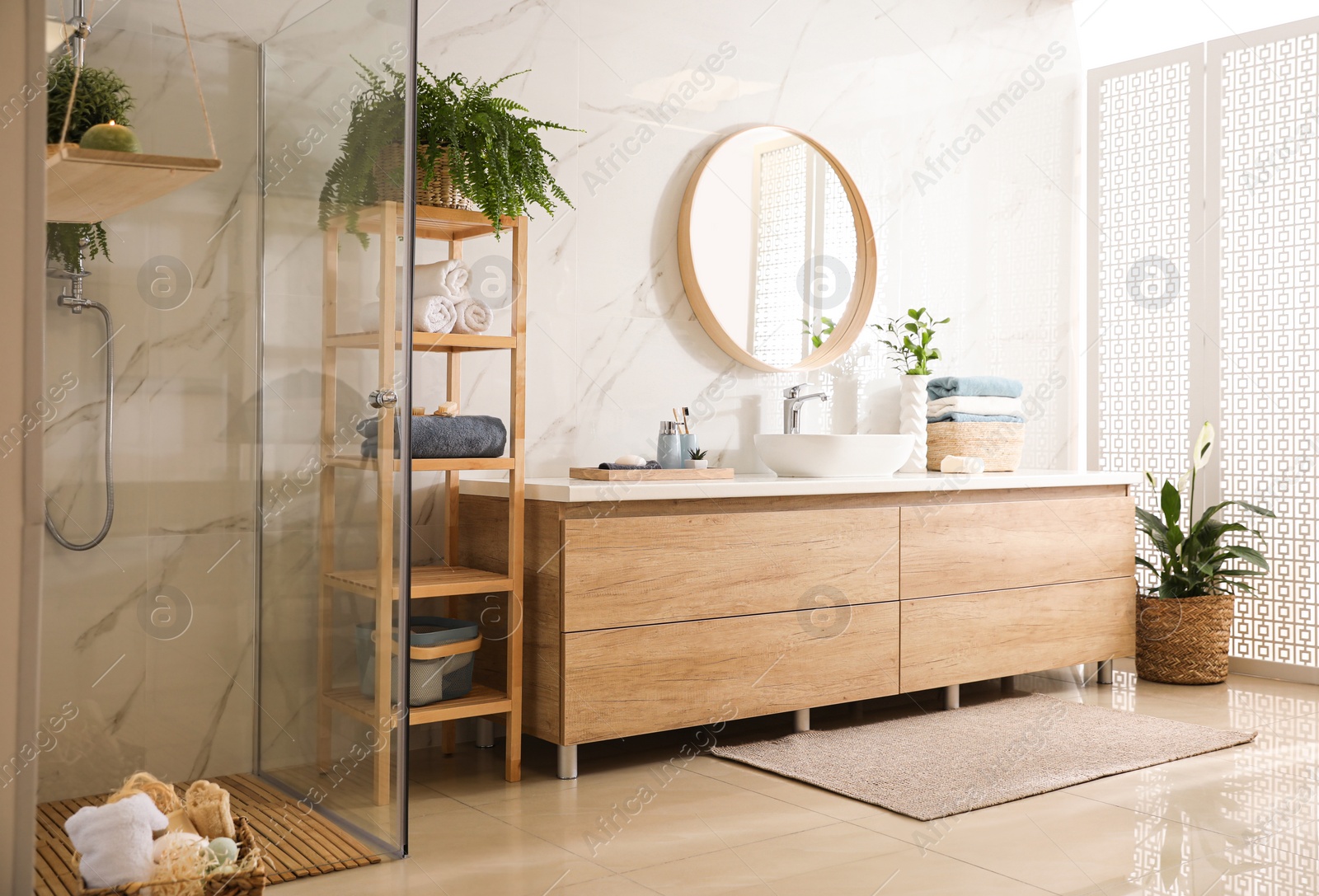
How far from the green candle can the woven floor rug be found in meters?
1.94

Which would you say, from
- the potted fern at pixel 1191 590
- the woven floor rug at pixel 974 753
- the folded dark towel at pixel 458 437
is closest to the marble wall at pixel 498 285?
the folded dark towel at pixel 458 437

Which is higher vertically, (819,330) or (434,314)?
(819,330)

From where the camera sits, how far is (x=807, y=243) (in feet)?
12.2

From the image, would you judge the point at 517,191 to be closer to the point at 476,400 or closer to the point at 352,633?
the point at 476,400

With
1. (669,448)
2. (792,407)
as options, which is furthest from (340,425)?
(792,407)

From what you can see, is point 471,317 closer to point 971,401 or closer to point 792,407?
point 792,407

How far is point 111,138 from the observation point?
5.92 ft

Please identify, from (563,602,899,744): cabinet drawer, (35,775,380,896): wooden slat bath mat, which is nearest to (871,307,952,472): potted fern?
(563,602,899,744): cabinet drawer

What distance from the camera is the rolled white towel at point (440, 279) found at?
2613 millimetres

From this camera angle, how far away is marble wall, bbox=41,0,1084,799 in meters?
1.95

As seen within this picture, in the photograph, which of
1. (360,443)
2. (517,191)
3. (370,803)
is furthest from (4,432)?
(517,191)

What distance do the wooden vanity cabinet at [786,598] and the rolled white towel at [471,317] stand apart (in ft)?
1.42

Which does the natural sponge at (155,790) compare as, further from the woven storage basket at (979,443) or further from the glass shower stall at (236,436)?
the woven storage basket at (979,443)

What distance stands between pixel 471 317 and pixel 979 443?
1.91 m
